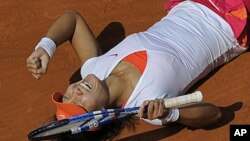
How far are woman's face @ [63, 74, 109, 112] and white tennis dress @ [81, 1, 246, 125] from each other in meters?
0.20

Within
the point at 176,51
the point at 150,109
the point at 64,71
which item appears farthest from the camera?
the point at 64,71

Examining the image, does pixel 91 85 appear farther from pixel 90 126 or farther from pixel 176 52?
pixel 176 52

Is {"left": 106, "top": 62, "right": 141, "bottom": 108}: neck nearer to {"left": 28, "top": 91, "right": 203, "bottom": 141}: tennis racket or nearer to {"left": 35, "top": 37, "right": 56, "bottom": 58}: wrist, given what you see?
{"left": 28, "top": 91, "right": 203, "bottom": 141}: tennis racket

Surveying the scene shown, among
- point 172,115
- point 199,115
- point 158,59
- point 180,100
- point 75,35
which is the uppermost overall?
point 75,35

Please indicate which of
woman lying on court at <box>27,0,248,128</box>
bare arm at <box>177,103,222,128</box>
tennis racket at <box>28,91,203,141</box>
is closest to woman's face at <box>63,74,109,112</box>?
woman lying on court at <box>27,0,248,128</box>

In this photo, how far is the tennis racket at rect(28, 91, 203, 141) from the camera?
351cm

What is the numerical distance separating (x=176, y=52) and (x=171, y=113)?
1.76 feet

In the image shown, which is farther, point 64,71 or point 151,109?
point 64,71

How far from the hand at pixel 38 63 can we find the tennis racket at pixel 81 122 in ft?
1.42

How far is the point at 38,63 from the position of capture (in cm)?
390

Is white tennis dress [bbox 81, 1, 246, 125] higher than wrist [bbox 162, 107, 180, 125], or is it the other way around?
white tennis dress [bbox 81, 1, 246, 125]

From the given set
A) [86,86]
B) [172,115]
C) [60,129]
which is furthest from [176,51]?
[60,129]

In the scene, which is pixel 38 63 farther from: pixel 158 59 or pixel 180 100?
pixel 180 100

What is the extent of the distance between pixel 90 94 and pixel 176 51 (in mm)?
707
